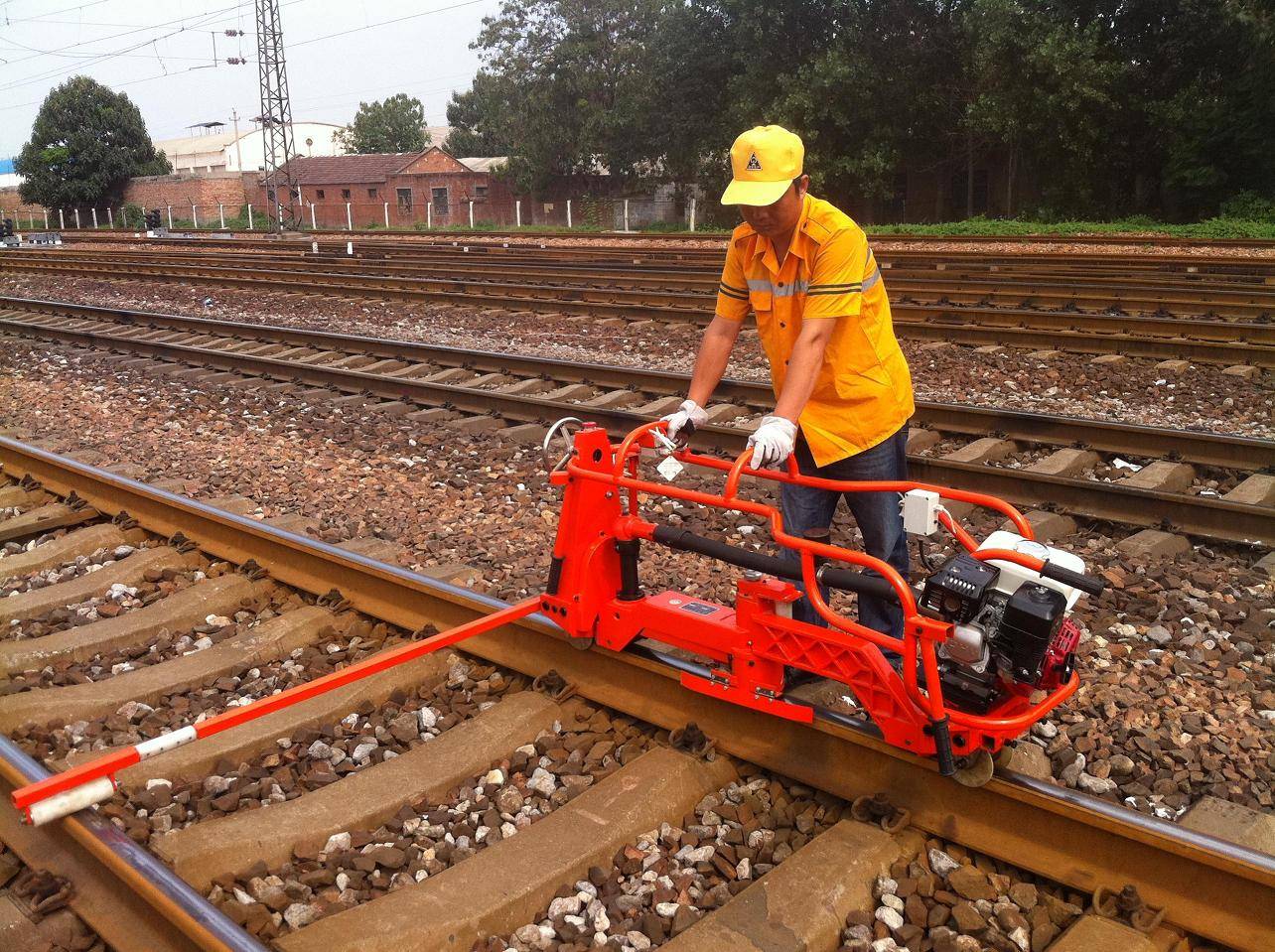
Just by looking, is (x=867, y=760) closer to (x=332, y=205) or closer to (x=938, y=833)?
(x=938, y=833)

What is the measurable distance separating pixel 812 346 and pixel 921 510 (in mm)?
582

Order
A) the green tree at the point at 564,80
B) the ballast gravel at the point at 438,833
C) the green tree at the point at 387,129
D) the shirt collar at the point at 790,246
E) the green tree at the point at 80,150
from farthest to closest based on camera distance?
the green tree at the point at 387,129, the green tree at the point at 80,150, the green tree at the point at 564,80, the shirt collar at the point at 790,246, the ballast gravel at the point at 438,833

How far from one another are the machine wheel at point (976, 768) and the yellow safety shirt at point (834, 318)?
103 cm

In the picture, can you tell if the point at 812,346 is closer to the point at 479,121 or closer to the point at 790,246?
the point at 790,246

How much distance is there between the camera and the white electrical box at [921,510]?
3.02 metres

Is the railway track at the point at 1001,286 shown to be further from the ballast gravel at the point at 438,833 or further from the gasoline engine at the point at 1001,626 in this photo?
the ballast gravel at the point at 438,833

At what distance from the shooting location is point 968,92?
3341 centimetres

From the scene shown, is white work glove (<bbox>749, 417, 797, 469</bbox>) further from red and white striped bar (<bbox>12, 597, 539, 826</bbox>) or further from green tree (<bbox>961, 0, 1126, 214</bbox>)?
green tree (<bbox>961, 0, 1126, 214</bbox>)

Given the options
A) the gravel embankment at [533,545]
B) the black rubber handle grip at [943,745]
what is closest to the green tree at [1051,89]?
the gravel embankment at [533,545]

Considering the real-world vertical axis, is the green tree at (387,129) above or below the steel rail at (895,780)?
above

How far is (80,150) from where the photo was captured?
6212 cm

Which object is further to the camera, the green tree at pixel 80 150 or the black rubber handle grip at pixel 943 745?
the green tree at pixel 80 150

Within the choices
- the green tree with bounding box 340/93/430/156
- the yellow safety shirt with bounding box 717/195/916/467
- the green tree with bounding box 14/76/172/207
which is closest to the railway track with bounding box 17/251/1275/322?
the yellow safety shirt with bounding box 717/195/916/467

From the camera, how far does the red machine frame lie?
9.14 feet
